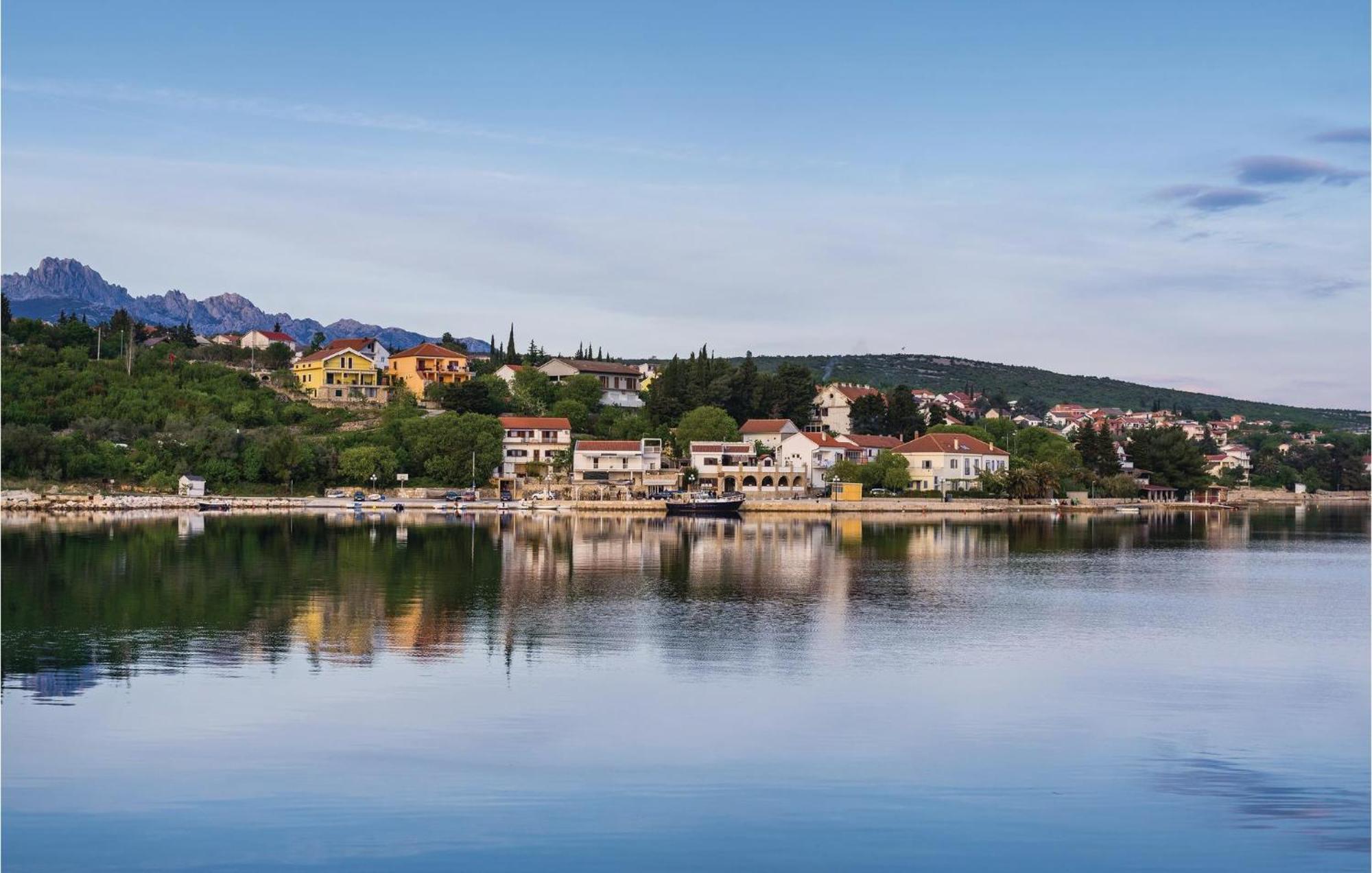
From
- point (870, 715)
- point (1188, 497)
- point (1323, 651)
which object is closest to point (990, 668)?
point (870, 715)

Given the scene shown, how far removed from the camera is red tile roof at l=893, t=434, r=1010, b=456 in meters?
71.1

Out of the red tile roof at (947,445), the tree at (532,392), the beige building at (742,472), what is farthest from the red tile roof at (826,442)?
the tree at (532,392)

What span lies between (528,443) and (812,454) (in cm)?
1552

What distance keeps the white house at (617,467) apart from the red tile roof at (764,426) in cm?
819

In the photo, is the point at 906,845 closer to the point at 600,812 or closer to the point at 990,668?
the point at 600,812

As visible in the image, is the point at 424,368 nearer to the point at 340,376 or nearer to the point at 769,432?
the point at 340,376

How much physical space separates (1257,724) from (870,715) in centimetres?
450

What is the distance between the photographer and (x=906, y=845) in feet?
33.3

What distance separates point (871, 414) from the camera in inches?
3196

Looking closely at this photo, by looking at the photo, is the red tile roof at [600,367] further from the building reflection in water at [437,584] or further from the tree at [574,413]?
the building reflection in water at [437,584]

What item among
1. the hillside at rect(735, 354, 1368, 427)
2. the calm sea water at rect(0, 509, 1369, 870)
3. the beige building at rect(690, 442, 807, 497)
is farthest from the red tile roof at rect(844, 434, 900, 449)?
the hillside at rect(735, 354, 1368, 427)

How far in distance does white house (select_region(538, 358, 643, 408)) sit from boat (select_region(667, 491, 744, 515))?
61.3 feet

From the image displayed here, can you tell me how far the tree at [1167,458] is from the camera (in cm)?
8544

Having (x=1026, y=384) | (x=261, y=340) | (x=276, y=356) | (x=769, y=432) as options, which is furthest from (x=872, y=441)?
(x=1026, y=384)
